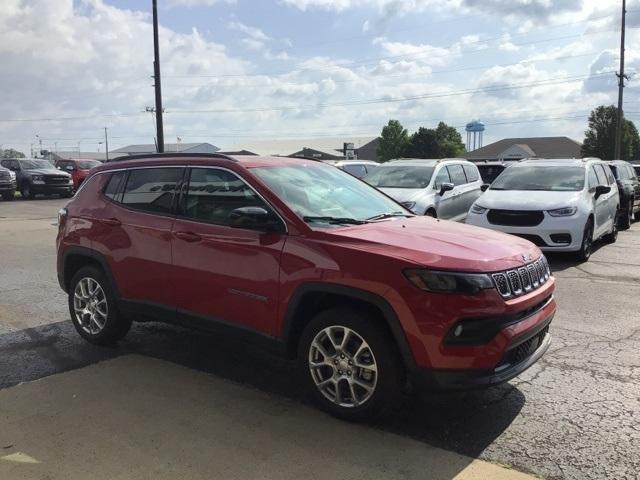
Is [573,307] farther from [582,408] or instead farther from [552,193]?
[552,193]

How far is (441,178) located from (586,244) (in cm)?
321

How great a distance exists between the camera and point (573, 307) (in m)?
6.73

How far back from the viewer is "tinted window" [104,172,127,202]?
5.38 meters

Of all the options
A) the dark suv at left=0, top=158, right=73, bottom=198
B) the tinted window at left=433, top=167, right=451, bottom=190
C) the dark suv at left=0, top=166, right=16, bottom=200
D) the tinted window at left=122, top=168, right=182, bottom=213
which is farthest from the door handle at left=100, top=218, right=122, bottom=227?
the dark suv at left=0, top=158, right=73, bottom=198

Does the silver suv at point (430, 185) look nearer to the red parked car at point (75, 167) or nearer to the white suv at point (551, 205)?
the white suv at point (551, 205)

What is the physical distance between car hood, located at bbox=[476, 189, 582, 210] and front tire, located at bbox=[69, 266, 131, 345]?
665 cm

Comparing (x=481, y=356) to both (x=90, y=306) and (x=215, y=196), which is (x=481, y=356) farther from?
(x=90, y=306)

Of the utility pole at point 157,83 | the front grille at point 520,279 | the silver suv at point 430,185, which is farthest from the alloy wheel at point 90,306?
the utility pole at point 157,83

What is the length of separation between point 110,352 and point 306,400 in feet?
6.88

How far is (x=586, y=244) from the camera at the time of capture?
974 centimetres

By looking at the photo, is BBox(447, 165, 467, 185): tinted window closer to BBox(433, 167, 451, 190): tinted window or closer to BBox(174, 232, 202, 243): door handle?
BBox(433, 167, 451, 190): tinted window

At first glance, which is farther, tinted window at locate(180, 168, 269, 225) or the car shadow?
tinted window at locate(180, 168, 269, 225)

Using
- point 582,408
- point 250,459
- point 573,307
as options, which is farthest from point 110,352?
point 573,307

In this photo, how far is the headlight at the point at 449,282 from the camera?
345cm
